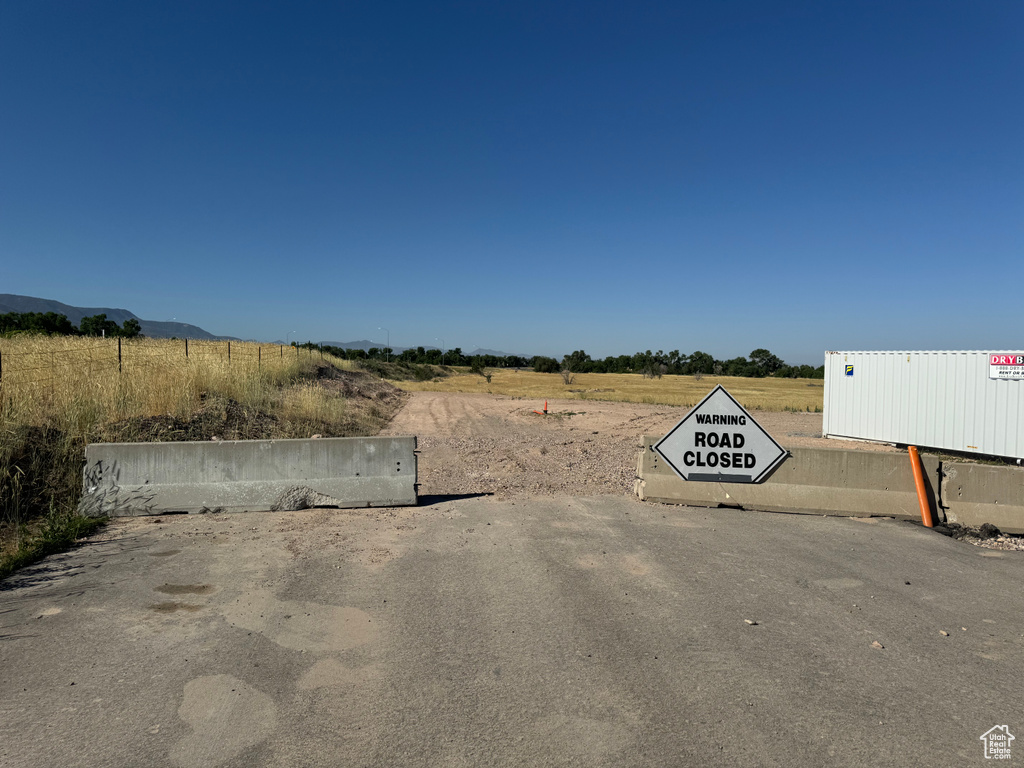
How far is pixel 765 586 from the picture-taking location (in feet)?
17.8

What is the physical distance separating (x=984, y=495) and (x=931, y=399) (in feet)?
37.6

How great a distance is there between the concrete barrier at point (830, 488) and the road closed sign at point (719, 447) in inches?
5.6

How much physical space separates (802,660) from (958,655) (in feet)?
3.84

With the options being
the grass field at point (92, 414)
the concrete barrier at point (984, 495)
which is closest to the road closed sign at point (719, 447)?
the concrete barrier at point (984, 495)

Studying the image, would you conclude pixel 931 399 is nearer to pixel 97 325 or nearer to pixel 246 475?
pixel 246 475

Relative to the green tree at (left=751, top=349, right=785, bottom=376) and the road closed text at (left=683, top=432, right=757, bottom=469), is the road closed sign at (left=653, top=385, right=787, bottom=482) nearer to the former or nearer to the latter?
the road closed text at (left=683, top=432, right=757, bottom=469)

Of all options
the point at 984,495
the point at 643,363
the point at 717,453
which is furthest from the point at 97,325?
the point at 643,363

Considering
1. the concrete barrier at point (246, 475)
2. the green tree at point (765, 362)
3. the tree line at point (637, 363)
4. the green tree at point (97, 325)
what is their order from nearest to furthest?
the concrete barrier at point (246, 475) < the green tree at point (97, 325) < the tree line at point (637, 363) < the green tree at point (765, 362)

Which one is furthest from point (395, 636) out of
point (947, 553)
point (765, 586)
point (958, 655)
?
point (947, 553)

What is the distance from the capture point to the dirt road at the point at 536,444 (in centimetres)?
1004

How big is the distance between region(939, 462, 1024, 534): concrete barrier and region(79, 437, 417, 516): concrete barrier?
725 centimetres

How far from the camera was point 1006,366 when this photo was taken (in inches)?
611
